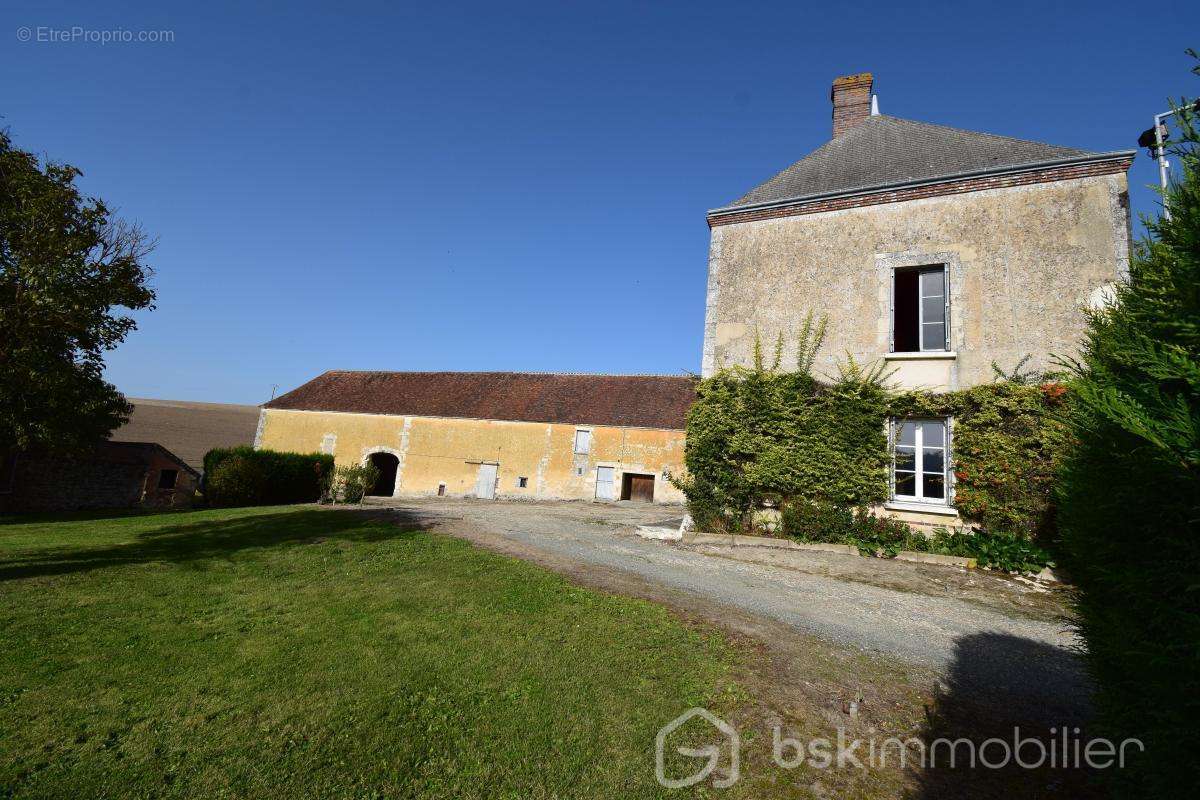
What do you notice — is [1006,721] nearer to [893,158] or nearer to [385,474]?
[893,158]

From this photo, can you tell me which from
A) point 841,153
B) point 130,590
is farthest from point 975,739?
point 841,153

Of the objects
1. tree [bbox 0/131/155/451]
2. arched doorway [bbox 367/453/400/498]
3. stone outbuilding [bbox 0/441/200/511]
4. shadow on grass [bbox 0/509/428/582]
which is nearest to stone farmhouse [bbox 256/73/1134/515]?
shadow on grass [bbox 0/509/428/582]

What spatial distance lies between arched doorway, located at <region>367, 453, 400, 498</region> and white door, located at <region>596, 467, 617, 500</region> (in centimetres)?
1191

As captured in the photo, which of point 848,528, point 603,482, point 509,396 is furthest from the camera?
point 509,396

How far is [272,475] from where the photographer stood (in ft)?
73.3

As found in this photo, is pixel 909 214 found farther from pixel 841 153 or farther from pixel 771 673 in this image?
pixel 771 673

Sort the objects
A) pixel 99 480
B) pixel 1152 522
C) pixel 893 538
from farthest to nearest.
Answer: pixel 99 480
pixel 893 538
pixel 1152 522

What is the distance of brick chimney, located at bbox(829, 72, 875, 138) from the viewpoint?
13.0 m

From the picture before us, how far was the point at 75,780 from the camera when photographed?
2.77 meters

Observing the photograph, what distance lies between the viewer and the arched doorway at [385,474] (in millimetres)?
29406

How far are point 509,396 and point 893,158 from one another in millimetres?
21997

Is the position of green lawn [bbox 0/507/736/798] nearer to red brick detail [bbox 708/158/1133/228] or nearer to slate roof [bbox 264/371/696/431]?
red brick detail [bbox 708/158/1133/228]

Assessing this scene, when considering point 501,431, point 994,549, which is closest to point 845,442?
point 994,549

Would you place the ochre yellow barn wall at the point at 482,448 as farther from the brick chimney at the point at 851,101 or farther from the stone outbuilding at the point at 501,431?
the brick chimney at the point at 851,101
